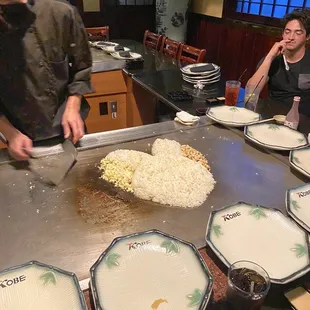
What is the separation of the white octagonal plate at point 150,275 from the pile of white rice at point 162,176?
0.78ft

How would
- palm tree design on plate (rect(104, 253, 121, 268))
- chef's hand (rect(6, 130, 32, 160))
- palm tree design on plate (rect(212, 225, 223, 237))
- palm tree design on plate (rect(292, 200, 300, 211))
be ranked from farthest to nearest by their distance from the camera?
chef's hand (rect(6, 130, 32, 160)), palm tree design on plate (rect(292, 200, 300, 211)), palm tree design on plate (rect(212, 225, 223, 237)), palm tree design on plate (rect(104, 253, 121, 268))

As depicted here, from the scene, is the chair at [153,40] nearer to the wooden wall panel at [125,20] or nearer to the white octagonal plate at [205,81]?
the wooden wall panel at [125,20]

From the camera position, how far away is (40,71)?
1.40 meters

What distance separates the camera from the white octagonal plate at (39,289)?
74 cm

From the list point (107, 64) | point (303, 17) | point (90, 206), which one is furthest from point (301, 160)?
point (107, 64)

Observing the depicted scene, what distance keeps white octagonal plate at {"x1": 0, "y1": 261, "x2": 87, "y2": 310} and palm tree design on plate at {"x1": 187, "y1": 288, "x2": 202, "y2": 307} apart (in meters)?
0.23

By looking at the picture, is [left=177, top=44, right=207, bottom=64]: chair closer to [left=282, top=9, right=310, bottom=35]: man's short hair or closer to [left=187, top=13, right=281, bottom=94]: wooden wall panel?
[left=282, top=9, right=310, bottom=35]: man's short hair

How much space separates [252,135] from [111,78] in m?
1.83

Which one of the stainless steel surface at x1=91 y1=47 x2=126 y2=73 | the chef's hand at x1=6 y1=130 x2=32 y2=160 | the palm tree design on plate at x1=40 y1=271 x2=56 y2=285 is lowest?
the stainless steel surface at x1=91 y1=47 x2=126 y2=73

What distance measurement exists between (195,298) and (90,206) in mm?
485

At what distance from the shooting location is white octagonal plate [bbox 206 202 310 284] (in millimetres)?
854

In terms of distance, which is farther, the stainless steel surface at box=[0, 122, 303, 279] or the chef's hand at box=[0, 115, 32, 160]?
the chef's hand at box=[0, 115, 32, 160]

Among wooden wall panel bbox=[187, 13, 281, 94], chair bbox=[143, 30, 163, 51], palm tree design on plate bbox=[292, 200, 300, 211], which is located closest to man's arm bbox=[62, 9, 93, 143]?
palm tree design on plate bbox=[292, 200, 300, 211]

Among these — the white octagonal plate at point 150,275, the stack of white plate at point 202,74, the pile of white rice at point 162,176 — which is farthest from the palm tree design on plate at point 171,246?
the stack of white plate at point 202,74
